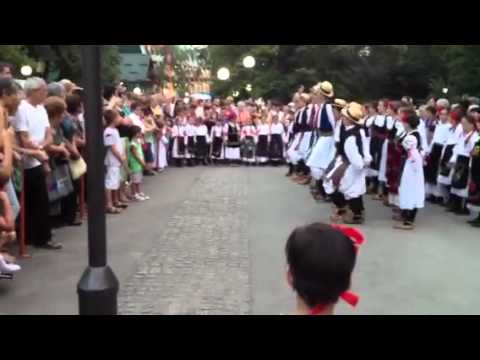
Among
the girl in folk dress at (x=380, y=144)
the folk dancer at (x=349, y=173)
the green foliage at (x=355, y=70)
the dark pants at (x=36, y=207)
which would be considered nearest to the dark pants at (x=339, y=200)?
the folk dancer at (x=349, y=173)

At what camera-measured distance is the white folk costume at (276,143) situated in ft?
61.1

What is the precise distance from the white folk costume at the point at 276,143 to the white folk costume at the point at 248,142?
0.51m

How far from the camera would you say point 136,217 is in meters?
9.92

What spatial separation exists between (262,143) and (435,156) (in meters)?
7.67

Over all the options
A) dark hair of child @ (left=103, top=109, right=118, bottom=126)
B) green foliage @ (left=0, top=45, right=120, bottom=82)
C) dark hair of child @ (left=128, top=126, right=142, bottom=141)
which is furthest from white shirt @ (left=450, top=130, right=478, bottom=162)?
green foliage @ (left=0, top=45, right=120, bottom=82)

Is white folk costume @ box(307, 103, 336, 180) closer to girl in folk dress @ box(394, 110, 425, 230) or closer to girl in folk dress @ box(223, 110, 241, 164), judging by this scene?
girl in folk dress @ box(394, 110, 425, 230)

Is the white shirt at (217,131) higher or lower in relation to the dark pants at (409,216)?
higher

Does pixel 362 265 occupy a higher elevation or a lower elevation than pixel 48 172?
lower

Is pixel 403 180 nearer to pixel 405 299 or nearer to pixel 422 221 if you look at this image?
pixel 422 221

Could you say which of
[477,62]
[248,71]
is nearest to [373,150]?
[477,62]

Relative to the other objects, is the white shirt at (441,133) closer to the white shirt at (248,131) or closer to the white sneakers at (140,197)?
the white sneakers at (140,197)
